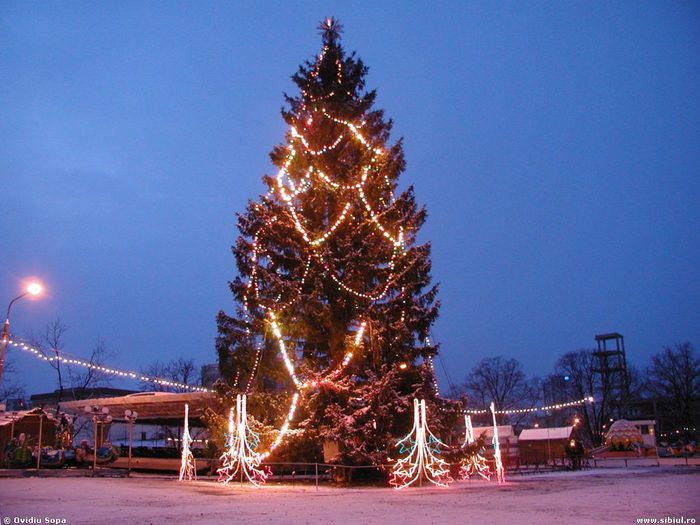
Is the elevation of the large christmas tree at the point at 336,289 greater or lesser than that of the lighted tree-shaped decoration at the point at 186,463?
greater

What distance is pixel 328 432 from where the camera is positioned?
21.1m

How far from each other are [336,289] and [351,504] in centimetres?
1024

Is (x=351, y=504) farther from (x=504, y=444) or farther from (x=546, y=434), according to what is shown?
(x=546, y=434)

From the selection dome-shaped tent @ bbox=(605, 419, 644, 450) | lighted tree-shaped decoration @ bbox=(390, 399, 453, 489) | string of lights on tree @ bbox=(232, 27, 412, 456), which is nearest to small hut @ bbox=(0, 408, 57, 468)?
string of lights on tree @ bbox=(232, 27, 412, 456)

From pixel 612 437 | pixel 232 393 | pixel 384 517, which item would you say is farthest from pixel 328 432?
pixel 612 437

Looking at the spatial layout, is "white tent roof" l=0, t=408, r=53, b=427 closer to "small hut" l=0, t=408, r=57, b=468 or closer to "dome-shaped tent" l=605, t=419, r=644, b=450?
"small hut" l=0, t=408, r=57, b=468

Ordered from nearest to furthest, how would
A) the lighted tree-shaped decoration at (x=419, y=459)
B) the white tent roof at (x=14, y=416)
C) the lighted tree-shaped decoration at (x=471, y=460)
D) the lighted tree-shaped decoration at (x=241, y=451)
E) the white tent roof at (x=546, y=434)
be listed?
the lighted tree-shaped decoration at (x=419, y=459) < the lighted tree-shaped decoration at (x=241, y=451) < the lighted tree-shaped decoration at (x=471, y=460) < the white tent roof at (x=14, y=416) < the white tent roof at (x=546, y=434)

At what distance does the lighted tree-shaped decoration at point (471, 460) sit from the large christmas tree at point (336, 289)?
2.11 m

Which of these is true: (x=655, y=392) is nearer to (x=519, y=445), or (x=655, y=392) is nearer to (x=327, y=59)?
(x=519, y=445)

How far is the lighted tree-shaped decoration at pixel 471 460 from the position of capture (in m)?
22.6

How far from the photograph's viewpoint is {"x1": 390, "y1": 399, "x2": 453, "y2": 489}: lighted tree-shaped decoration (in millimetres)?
20797

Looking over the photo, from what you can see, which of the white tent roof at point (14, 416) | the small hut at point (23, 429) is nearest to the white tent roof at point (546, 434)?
the small hut at point (23, 429)

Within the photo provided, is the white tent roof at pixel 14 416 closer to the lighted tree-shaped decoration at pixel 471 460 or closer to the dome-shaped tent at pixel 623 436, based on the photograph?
the lighted tree-shaped decoration at pixel 471 460

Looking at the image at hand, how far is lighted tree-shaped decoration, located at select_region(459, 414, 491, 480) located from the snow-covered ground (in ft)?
7.16
